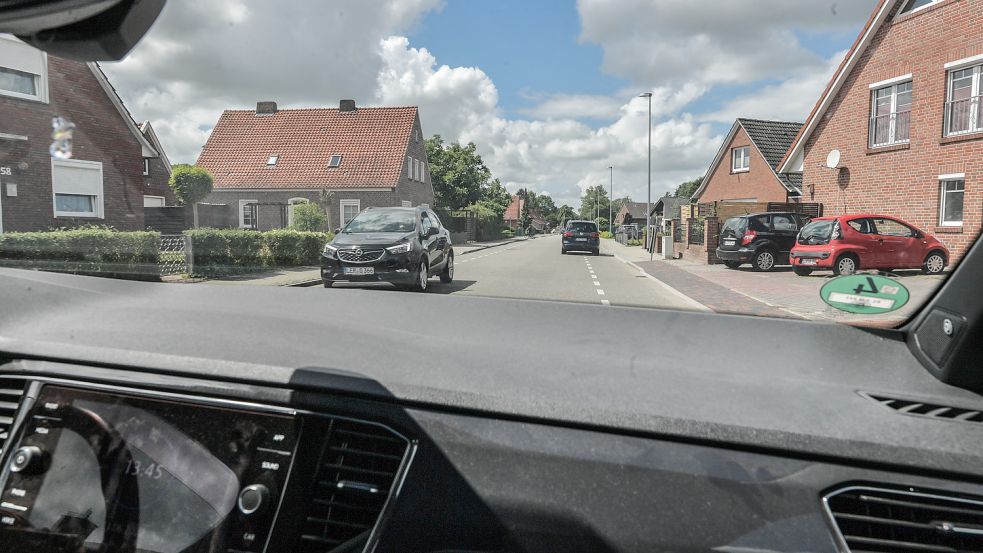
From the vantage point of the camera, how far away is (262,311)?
235 cm

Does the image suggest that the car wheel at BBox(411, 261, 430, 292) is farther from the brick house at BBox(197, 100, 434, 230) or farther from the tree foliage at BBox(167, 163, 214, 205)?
the tree foliage at BBox(167, 163, 214, 205)

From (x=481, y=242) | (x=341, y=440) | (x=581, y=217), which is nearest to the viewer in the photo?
(x=341, y=440)

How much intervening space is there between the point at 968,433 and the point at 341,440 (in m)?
1.57

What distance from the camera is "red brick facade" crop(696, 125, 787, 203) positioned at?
157 cm

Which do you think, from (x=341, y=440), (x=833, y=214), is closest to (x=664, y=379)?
(x=833, y=214)

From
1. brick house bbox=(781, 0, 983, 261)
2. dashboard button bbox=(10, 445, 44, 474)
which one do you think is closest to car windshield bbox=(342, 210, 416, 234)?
brick house bbox=(781, 0, 983, 261)

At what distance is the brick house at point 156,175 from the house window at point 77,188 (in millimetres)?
128

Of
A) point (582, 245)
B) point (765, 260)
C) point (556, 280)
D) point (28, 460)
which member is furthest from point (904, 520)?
point (28, 460)

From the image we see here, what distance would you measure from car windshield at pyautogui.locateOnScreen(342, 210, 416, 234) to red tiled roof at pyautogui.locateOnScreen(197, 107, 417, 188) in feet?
0.35

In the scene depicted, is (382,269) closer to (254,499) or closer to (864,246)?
(254,499)

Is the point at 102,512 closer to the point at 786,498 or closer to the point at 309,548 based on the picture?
the point at 309,548

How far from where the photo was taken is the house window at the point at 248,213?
6.79 feet

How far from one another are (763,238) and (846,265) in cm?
19

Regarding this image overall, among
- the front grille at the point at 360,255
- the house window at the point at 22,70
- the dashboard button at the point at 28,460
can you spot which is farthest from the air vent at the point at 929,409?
the dashboard button at the point at 28,460
